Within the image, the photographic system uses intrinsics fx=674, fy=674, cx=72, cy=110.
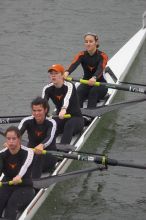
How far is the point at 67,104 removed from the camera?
13.4 meters

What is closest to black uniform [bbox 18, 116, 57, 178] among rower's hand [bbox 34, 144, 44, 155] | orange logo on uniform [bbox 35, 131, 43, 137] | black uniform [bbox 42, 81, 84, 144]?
orange logo on uniform [bbox 35, 131, 43, 137]

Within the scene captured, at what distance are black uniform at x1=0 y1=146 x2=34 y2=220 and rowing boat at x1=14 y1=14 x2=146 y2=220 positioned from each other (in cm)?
20

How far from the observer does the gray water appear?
41.9 ft

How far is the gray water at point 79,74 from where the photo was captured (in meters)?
12.8

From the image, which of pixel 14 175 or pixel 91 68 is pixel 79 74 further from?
pixel 14 175

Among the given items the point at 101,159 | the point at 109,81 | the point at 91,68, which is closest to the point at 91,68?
the point at 91,68

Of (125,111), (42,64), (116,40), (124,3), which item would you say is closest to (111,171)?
(125,111)

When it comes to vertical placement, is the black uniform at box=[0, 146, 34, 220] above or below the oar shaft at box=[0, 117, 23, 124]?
below

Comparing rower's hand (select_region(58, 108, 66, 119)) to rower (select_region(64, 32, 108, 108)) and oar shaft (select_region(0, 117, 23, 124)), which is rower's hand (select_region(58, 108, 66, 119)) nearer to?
oar shaft (select_region(0, 117, 23, 124))

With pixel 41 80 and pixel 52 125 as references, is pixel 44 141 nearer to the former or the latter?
pixel 52 125

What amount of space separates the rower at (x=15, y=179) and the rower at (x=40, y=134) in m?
0.71

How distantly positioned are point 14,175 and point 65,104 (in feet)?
9.50

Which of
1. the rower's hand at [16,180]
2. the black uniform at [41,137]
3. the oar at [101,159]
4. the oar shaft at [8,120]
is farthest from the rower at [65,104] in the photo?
the rower's hand at [16,180]

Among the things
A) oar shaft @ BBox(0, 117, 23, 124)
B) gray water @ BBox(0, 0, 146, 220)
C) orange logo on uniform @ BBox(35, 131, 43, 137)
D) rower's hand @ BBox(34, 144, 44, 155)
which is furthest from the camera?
oar shaft @ BBox(0, 117, 23, 124)
